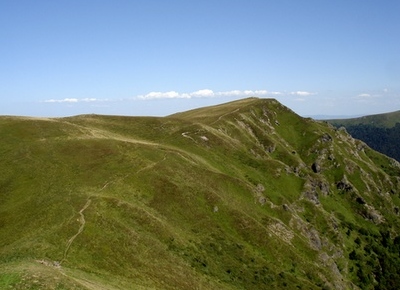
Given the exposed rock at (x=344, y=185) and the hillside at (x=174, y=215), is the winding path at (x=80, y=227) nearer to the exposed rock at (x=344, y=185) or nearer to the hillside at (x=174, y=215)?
the hillside at (x=174, y=215)

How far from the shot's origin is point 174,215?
256 ft

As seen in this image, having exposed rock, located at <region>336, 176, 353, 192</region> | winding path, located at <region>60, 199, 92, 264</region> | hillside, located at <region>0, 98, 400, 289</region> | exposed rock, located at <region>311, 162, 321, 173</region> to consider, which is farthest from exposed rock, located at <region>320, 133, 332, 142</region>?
winding path, located at <region>60, 199, 92, 264</region>

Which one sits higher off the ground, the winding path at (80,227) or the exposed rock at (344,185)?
the winding path at (80,227)

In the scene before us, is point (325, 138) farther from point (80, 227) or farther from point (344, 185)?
point (80, 227)

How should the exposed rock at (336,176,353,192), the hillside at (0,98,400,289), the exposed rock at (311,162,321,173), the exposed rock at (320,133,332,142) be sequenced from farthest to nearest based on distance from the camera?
the exposed rock at (320,133,332,142) → the exposed rock at (311,162,321,173) → the exposed rock at (336,176,353,192) → the hillside at (0,98,400,289)

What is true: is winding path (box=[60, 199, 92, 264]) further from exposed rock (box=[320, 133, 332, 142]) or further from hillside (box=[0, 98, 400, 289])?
exposed rock (box=[320, 133, 332, 142])

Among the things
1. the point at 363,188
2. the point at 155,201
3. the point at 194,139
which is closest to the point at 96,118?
the point at 194,139

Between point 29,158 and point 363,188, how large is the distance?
14233 centimetres

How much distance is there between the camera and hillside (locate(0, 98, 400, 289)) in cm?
5462

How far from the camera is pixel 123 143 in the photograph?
103m

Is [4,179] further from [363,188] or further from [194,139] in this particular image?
[363,188]

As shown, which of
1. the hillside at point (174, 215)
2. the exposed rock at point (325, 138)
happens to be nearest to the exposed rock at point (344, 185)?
the hillside at point (174, 215)

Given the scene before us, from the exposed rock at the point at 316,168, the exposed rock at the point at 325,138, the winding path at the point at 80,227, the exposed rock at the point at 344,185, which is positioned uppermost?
the exposed rock at the point at 325,138

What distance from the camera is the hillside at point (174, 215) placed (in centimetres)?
5462
